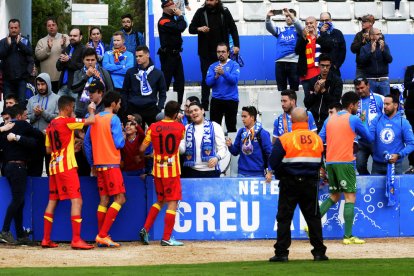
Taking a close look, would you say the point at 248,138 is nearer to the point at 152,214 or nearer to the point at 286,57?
the point at 152,214

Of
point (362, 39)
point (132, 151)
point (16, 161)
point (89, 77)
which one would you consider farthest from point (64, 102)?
point (362, 39)

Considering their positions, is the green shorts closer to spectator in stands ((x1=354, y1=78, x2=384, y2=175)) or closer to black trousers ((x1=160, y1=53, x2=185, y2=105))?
spectator in stands ((x1=354, y1=78, x2=384, y2=175))

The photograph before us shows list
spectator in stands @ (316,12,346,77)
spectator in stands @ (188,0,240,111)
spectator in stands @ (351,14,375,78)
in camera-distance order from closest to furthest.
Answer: spectator in stands @ (188,0,240,111)
spectator in stands @ (316,12,346,77)
spectator in stands @ (351,14,375,78)

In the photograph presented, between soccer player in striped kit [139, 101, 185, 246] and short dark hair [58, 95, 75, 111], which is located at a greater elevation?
short dark hair [58, 95, 75, 111]

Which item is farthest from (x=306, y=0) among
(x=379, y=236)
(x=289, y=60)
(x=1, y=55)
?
(x=379, y=236)

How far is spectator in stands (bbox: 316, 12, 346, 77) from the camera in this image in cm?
2188

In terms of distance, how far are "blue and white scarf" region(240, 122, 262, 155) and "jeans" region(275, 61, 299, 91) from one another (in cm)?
442

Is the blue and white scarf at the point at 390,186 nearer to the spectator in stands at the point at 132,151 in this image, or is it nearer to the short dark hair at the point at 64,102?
the spectator in stands at the point at 132,151

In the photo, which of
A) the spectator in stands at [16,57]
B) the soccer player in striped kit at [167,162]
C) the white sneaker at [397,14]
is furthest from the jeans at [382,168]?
the white sneaker at [397,14]

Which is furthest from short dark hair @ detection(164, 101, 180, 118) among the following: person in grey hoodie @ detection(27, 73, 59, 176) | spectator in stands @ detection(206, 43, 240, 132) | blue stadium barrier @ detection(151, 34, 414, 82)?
blue stadium barrier @ detection(151, 34, 414, 82)

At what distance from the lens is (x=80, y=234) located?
17219 mm

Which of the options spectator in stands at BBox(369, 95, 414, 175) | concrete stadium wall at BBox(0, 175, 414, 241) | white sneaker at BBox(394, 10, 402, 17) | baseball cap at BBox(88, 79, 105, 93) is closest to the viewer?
concrete stadium wall at BBox(0, 175, 414, 241)

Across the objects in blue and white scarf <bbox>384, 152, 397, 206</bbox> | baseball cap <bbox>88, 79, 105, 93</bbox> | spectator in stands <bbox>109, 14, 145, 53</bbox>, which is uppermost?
spectator in stands <bbox>109, 14, 145, 53</bbox>

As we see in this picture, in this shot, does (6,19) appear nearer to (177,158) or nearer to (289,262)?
(177,158)
